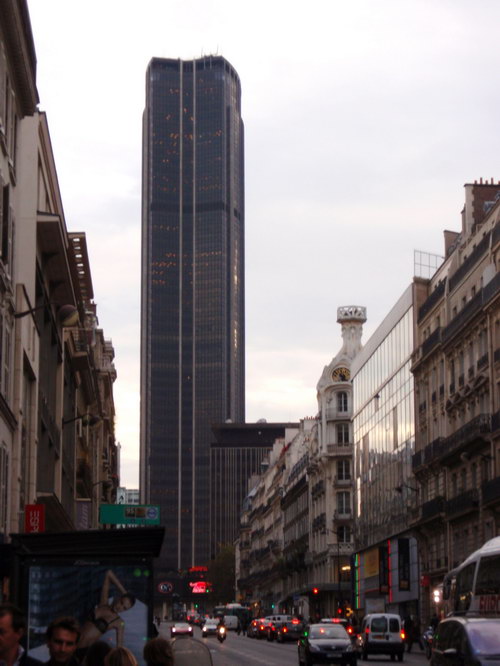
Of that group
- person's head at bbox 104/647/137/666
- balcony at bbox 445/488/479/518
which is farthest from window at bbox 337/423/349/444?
person's head at bbox 104/647/137/666

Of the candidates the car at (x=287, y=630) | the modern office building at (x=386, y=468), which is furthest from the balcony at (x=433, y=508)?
the car at (x=287, y=630)

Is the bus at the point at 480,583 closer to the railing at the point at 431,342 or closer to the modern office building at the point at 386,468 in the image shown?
→ the railing at the point at 431,342

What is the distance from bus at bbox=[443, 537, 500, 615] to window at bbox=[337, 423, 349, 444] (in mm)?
81937

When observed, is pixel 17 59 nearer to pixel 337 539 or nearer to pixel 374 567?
pixel 374 567

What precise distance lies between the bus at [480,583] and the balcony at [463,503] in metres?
26.4

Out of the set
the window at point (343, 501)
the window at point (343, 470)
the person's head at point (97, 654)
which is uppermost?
the window at point (343, 470)

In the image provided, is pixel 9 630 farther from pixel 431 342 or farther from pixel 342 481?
pixel 342 481

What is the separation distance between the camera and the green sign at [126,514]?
54062 millimetres

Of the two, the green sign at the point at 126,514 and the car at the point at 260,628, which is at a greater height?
the green sign at the point at 126,514

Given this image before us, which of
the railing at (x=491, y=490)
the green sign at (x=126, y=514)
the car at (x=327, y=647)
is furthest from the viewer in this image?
the railing at (x=491, y=490)

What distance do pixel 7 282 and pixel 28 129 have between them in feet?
31.3

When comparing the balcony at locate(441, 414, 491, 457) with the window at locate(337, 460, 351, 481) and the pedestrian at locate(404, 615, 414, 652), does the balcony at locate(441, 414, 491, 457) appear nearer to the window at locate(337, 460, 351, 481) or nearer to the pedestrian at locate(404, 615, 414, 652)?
the pedestrian at locate(404, 615, 414, 652)

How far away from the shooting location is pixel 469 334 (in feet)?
230

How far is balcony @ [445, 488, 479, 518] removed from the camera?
66.7 m
